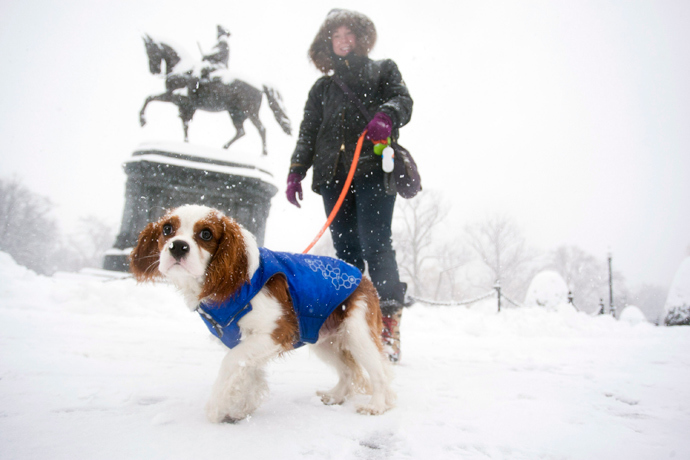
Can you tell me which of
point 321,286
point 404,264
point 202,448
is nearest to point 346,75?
point 321,286

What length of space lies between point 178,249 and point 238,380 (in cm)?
56

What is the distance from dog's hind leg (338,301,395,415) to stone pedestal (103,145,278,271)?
5.31 meters

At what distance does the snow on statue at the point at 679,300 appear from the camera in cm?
848

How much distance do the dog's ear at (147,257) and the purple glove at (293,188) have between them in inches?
52.2

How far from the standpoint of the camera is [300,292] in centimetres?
158

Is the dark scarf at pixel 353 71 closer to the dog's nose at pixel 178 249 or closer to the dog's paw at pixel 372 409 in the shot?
the dog's nose at pixel 178 249

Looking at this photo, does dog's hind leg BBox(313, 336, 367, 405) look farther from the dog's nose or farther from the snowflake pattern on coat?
the dog's nose

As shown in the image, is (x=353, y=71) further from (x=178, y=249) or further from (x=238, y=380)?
(x=238, y=380)

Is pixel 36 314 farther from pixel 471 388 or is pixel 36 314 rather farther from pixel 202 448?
pixel 471 388

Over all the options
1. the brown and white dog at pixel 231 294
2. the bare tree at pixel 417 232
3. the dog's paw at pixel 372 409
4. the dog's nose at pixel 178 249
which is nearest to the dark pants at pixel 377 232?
the brown and white dog at pixel 231 294

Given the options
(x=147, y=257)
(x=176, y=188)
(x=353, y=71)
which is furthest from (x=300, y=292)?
(x=176, y=188)

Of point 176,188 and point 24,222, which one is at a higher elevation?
point 176,188

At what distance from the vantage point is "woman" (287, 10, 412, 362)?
8.39 ft

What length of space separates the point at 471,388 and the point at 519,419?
56 cm
